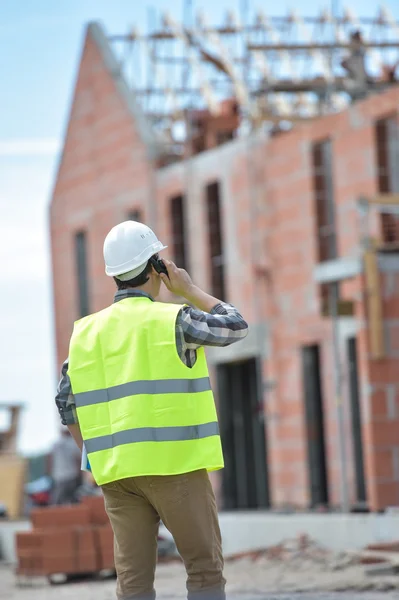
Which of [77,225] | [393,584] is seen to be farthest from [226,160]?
[393,584]

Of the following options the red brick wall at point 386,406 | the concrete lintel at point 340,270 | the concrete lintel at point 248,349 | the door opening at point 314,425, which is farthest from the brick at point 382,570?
the concrete lintel at point 248,349

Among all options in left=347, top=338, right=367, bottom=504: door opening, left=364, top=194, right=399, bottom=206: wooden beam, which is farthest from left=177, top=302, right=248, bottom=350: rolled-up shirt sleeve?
left=347, top=338, right=367, bottom=504: door opening

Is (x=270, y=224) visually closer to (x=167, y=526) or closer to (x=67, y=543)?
(x=67, y=543)

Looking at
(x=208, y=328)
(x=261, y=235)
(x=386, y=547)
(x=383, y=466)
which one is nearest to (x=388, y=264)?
(x=383, y=466)

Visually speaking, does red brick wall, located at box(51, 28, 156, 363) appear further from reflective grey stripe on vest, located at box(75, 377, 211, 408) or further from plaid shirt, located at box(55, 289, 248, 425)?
reflective grey stripe on vest, located at box(75, 377, 211, 408)

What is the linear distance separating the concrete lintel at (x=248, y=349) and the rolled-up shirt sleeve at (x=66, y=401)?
1742cm

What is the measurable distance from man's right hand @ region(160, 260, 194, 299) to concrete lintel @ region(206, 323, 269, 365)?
17.4 m

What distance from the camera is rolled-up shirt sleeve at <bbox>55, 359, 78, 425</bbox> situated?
516 centimetres

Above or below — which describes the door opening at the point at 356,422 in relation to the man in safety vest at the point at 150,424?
below

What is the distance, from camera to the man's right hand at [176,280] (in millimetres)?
5129

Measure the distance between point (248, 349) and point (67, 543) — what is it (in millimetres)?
10558

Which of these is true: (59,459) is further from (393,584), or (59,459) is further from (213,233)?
(393,584)

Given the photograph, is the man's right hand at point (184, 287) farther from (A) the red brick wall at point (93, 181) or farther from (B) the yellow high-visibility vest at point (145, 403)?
(A) the red brick wall at point (93, 181)

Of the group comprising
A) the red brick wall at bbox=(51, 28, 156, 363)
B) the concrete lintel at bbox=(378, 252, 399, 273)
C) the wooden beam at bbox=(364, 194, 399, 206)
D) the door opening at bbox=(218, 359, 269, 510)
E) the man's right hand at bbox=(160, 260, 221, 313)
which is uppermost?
the red brick wall at bbox=(51, 28, 156, 363)
